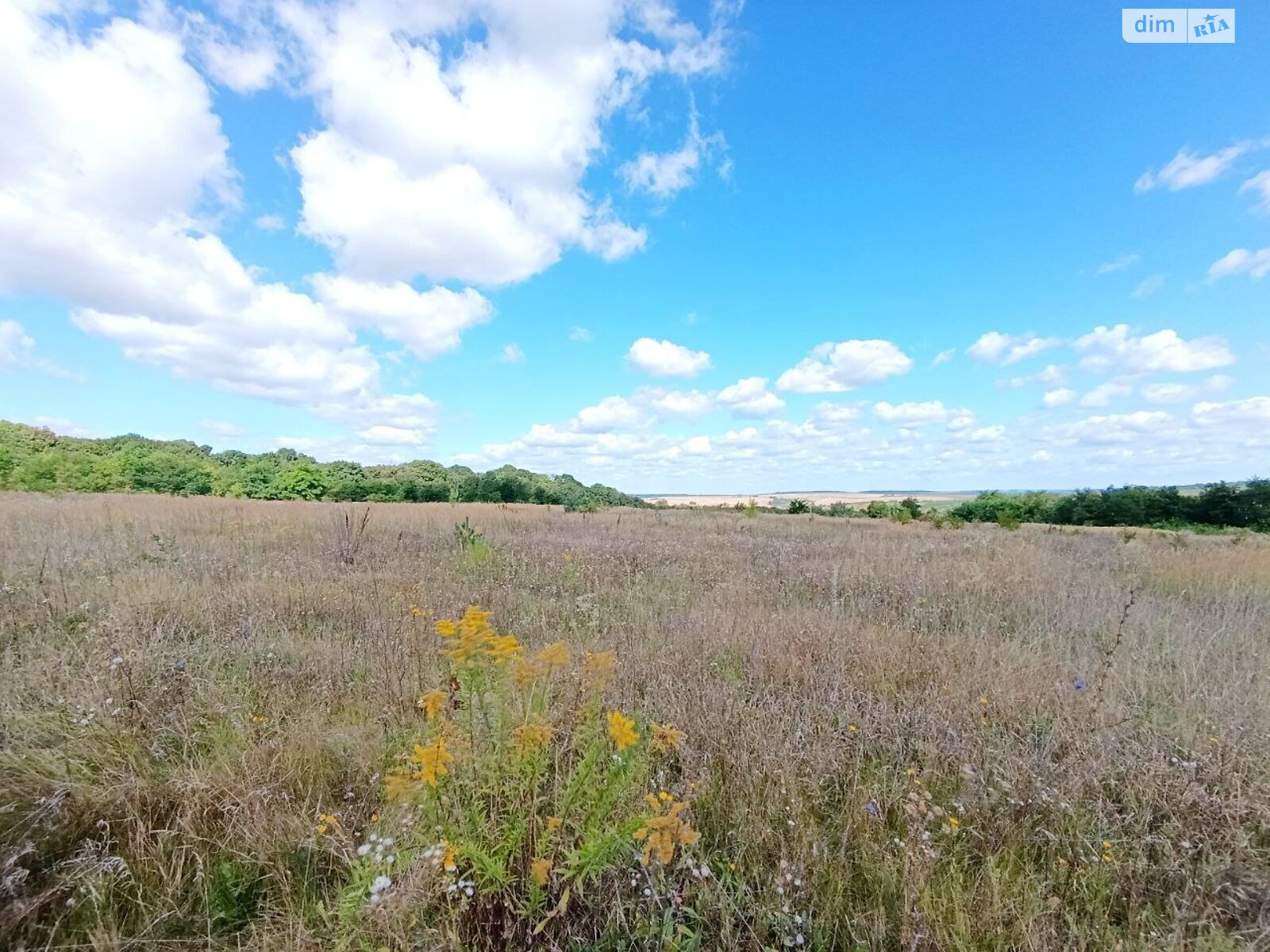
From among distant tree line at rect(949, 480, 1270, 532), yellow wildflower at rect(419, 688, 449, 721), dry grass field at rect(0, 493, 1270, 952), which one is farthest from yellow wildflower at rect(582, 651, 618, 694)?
distant tree line at rect(949, 480, 1270, 532)

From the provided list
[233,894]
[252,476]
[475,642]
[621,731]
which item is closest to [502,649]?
[475,642]

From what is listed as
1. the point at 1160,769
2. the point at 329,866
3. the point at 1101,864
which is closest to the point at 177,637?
the point at 329,866

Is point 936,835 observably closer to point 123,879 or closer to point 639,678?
point 639,678

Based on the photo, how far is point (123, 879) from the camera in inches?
64.7

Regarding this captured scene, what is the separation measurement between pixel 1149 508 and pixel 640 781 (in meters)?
40.8

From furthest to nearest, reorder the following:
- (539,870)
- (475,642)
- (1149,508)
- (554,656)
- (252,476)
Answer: (252,476) < (1149,508) < (554,656) < (475,642) < (539,870)

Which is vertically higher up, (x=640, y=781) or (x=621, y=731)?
(x=621, y=731)

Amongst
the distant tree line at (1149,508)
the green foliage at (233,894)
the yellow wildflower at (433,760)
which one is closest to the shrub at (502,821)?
the yellow wildflower at (433,760)

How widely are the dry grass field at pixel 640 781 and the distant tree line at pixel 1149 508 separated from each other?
24.3 m

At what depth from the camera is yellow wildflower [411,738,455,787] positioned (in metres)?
1.45

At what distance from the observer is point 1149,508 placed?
2906 cm

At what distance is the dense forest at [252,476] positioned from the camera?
1012 inches

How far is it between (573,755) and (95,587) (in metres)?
4.89

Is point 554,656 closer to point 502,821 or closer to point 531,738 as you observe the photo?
point 531,738
